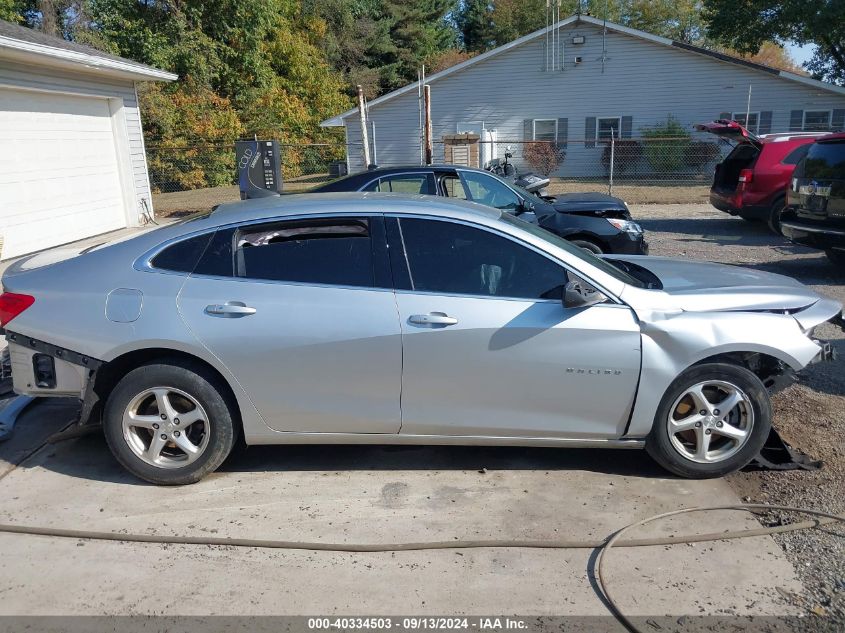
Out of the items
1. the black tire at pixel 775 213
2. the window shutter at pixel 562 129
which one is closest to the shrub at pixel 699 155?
the window shutter at pixel 562 129

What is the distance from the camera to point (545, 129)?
1150 inches

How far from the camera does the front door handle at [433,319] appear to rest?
3959 millimetres

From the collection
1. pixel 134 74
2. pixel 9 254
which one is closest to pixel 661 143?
pixel 134 74

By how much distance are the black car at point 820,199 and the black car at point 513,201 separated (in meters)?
2.24

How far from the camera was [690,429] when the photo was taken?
4.12 meters

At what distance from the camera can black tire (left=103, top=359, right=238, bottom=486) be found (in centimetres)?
405

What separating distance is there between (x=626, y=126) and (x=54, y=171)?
21.6 metres

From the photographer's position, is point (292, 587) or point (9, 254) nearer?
point (292, 587)

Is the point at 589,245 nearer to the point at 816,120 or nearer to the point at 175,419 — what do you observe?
the point at 175,419

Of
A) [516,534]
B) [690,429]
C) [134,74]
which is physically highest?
[134,74]

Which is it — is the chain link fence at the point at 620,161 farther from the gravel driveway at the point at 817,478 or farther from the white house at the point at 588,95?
the gravel driveway at the point at 817,478

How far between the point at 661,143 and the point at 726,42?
6167 mm

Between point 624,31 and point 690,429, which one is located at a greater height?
point 624,31

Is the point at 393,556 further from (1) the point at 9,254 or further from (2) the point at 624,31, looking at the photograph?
(2) the point at 624,31
